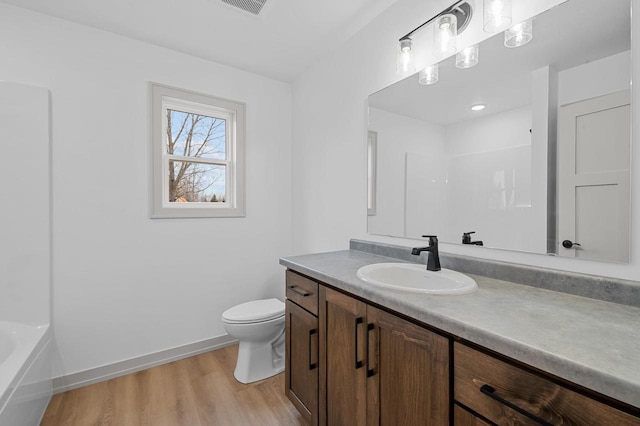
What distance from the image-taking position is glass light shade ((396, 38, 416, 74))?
1598 millimetres

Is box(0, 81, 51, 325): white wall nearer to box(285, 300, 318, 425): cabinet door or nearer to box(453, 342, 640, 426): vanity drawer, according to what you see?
box(285, 300, 318, 425): cabinet door

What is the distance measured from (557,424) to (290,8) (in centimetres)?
226

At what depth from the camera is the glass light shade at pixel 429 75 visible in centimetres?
154

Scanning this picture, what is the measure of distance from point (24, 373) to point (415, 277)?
199 centimetres

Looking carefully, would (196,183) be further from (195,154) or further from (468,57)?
(468,57)

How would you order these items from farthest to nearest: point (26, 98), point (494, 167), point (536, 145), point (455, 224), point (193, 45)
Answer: point (193, 45), point (26, 98), point (455, 224), point (494, 167), point (536, 145)

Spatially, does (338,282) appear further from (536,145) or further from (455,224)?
(536,145)

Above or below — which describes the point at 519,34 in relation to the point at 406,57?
below

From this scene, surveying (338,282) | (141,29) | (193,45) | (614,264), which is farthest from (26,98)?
(614,264)

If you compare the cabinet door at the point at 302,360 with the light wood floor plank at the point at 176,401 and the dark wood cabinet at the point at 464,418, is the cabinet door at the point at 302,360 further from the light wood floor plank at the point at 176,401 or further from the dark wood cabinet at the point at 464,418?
the dark wood cabinet at the point at 464,418

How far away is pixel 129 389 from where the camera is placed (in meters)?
1.99

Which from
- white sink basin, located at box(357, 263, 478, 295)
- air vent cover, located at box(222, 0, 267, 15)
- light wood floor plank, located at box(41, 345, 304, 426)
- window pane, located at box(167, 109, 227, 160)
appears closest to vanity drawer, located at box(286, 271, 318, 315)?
white sink basin, located at box(357, 263, 478, 295)

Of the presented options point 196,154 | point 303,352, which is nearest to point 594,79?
point 303,352

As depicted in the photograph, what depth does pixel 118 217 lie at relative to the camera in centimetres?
215
